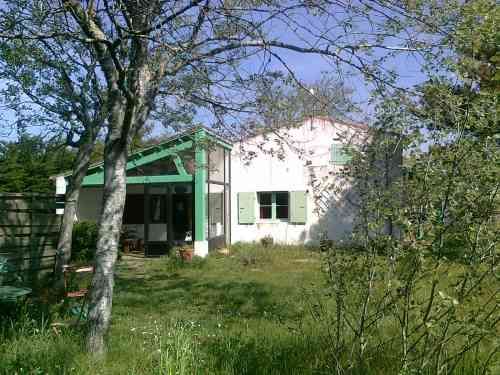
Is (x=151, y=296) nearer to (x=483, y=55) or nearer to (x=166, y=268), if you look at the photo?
(x=166, y=268)

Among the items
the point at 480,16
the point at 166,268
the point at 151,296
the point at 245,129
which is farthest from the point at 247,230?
the point at 480,16

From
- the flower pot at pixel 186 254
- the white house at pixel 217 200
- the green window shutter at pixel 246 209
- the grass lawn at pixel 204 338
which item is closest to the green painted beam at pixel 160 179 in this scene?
the white house at pixel 217 200

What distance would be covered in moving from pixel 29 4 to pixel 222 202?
43.9ft

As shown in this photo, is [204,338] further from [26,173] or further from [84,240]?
[26,173]

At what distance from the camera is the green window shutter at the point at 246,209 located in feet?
59.6

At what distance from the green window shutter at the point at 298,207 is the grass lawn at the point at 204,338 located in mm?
8246

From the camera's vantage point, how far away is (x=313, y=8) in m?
4.84

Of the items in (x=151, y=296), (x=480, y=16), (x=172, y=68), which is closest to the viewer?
(x=480, y=16)

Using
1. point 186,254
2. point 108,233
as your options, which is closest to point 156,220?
point 186,254

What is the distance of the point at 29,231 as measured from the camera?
28.5ft

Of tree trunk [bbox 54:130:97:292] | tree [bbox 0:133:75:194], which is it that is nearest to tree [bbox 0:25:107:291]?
tree trunk [bbox 54:130:97:292]

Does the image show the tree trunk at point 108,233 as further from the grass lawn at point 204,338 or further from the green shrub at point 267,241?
the green shrub at point 267,241

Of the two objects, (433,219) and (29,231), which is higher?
(433,219)

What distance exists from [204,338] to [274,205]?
13331 millimetres
